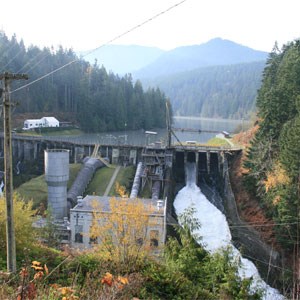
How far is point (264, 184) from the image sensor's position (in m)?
28.9

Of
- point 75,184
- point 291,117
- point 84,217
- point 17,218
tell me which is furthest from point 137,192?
point 17,218

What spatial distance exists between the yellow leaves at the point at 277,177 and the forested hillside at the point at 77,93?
2172 inches

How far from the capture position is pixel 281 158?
25641mm

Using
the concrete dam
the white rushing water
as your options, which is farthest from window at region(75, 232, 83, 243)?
the concrete dam

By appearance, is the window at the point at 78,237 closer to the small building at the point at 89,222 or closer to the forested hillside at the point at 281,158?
the small building at the point at 89,222

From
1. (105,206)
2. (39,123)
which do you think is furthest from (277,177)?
(39,123)

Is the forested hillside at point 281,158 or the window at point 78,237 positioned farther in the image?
the window at point 78,237

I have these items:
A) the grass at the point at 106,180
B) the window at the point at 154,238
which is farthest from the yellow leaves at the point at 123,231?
the grass at the point at 106,180

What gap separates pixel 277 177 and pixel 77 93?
6277cm

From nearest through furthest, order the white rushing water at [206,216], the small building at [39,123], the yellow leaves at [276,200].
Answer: the yellow leaves at [276,200]
the white rushing water at [206,216]
the small building at [39,123]

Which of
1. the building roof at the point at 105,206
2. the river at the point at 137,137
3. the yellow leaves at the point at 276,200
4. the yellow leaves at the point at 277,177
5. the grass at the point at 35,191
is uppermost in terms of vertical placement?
the yellow leaves at the point at 277,177

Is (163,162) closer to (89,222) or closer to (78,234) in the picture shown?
(89,222)

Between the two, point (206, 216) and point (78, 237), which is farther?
point (206, 216)

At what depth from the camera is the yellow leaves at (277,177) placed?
24.5 meters
